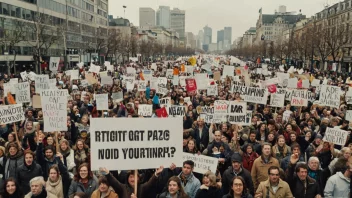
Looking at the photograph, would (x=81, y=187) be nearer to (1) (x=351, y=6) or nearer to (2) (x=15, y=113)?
(2) (x=15, y=113)

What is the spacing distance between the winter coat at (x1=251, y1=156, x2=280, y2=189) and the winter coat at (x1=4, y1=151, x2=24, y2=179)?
4.05 m

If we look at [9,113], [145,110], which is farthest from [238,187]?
[145,110]

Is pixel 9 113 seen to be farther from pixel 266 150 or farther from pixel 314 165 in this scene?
pixel 314 165

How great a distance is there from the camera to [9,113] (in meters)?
10.2

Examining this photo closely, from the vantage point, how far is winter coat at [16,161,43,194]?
654 cm

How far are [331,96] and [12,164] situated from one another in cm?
1054

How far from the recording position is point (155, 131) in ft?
18.0

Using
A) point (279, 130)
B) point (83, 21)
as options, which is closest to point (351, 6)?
point (83, 21)

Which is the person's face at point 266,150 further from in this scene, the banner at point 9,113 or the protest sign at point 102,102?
the protest sign at point 102,102

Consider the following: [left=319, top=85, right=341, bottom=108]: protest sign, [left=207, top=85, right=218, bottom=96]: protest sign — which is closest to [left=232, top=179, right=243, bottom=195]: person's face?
[left=319, top=85, right=341, bottom=108]: protest sign

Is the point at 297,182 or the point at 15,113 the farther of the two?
the point at 15,113

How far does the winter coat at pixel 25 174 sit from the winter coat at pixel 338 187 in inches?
183

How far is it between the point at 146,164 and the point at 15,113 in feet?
20.3

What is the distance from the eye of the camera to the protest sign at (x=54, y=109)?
9.04 m
